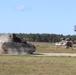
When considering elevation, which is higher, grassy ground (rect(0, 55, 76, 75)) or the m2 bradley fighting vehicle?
the m2 bradley fighting vehicle

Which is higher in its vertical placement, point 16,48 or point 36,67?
point 16,48

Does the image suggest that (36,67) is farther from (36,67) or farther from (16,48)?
(16,48)

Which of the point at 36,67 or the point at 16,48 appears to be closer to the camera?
the point at 36,67

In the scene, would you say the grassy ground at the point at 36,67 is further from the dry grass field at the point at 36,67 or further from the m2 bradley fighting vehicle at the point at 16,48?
the m2 bradley fighting vehicle at the point at 16,48

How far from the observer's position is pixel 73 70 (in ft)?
56.1

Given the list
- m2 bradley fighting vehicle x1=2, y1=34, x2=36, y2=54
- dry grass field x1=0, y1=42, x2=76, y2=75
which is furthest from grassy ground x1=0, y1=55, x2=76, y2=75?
m2 bradley fighting vehicle x1=2, y1=34, x2=36, y2=54

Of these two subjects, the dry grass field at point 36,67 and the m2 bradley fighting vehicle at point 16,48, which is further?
the m2 bradley fighting vehicle at point 16,48

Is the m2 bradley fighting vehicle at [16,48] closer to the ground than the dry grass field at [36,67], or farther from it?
farther from it

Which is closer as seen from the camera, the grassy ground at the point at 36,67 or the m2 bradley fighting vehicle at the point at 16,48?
the grassy ground at the point at 36,67

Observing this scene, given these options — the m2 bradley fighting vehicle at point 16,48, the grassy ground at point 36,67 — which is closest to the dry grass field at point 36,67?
the grassy ground at point 36,67

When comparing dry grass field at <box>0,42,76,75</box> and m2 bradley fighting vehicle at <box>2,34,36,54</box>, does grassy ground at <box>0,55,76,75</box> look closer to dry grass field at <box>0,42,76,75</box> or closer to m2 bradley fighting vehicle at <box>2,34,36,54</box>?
dry grass field at <box>0,42,76,75</box>

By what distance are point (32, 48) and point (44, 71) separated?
1060cm

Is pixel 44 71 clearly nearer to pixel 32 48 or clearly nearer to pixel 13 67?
pixel 13 67

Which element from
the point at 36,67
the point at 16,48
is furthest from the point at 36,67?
the point at 16,48
